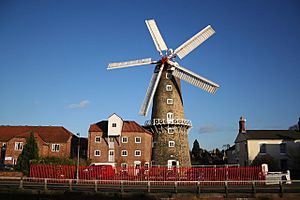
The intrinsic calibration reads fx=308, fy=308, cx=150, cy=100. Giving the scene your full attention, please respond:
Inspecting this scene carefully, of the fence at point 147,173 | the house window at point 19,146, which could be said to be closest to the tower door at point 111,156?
the fence at point 147,173

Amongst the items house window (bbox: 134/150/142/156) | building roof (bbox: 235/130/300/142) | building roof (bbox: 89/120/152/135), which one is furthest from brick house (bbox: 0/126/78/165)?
building roof (bbox: 235/130/300/142)

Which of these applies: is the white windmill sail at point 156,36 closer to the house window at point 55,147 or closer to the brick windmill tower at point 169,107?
the brick windmill tower at point 169,107

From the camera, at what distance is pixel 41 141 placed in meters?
45.9

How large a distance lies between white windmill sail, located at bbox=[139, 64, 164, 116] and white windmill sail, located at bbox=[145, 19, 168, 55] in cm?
277

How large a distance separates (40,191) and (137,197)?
674 cm

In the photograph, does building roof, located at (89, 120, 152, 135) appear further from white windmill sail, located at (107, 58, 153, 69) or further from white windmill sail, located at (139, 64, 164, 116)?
white windmill sail, located at (107, 58, 153, 69)

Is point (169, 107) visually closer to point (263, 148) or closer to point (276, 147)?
point (263, 148)

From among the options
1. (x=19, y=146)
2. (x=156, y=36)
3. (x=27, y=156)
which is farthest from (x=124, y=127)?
(x=19, y=146)

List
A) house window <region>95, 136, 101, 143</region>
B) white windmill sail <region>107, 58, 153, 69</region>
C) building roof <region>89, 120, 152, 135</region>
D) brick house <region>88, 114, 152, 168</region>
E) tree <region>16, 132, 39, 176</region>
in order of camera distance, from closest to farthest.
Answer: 1. tree <region>16, 132, 39, 176</region>
2. white windmill sail <region>107, 58, 153, 69</region>
3. brick house <region>88, 114, 152, 168</region>
4. house window <region>95, 136, 101, 143</region>
5. building roof <region>89, 120, 152, 135</region>

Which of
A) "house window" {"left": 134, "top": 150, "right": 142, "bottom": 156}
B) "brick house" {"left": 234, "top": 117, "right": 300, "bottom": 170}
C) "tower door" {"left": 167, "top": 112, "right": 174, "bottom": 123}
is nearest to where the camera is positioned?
"tower door" {"left": 167, "top": 112, "right": 174, "bottom": 123}

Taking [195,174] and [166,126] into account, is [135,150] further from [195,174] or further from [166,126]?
[195,174]

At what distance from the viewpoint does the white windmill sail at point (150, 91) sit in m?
36.8

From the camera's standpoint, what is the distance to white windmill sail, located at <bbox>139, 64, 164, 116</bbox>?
36.8 metres

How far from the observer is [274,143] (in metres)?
42.6
